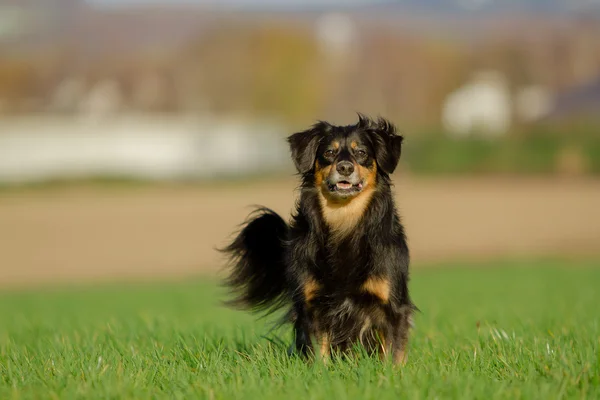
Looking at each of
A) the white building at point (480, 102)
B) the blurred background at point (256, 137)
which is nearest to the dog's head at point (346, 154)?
the blurred background at point (256, 137)

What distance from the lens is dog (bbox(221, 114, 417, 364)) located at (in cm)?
579

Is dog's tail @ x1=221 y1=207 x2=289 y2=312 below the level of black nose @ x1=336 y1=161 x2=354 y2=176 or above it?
below

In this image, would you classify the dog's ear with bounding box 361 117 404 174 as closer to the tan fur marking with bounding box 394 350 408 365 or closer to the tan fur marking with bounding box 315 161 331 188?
the tan fur marking with bounding box 315 161 331 188

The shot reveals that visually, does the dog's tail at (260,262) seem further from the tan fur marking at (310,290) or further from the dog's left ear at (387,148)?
the dog's left ear at (387,148)

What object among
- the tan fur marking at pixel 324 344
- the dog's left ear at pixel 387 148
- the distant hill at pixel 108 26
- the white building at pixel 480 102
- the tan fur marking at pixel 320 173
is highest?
the distant hill at pixel 108 26

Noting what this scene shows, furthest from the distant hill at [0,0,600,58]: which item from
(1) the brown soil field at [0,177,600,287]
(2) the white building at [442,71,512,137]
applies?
(1) the brown soil field at [0,177,600,287]

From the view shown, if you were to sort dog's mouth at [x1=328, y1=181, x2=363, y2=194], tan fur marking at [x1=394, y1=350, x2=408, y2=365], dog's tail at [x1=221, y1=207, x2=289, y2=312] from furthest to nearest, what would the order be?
dog's tail at [x1=221, y1=207, x2=289, y2=312] → dog's mouth at [x1=328, y1=181, x2=363, y2=194] → tan fur marking at [x1=394, y1=350, x2=408, y2=365]

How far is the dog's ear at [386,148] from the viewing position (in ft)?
20.1

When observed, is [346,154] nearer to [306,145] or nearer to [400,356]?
[306,145]

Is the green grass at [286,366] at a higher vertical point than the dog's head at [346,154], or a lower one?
lower

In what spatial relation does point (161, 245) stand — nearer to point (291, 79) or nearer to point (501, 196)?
point (501, 196)

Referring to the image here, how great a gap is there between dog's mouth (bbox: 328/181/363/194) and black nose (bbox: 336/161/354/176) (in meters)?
0.07

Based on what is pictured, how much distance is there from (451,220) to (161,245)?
10.6m

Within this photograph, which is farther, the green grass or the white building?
the white building
